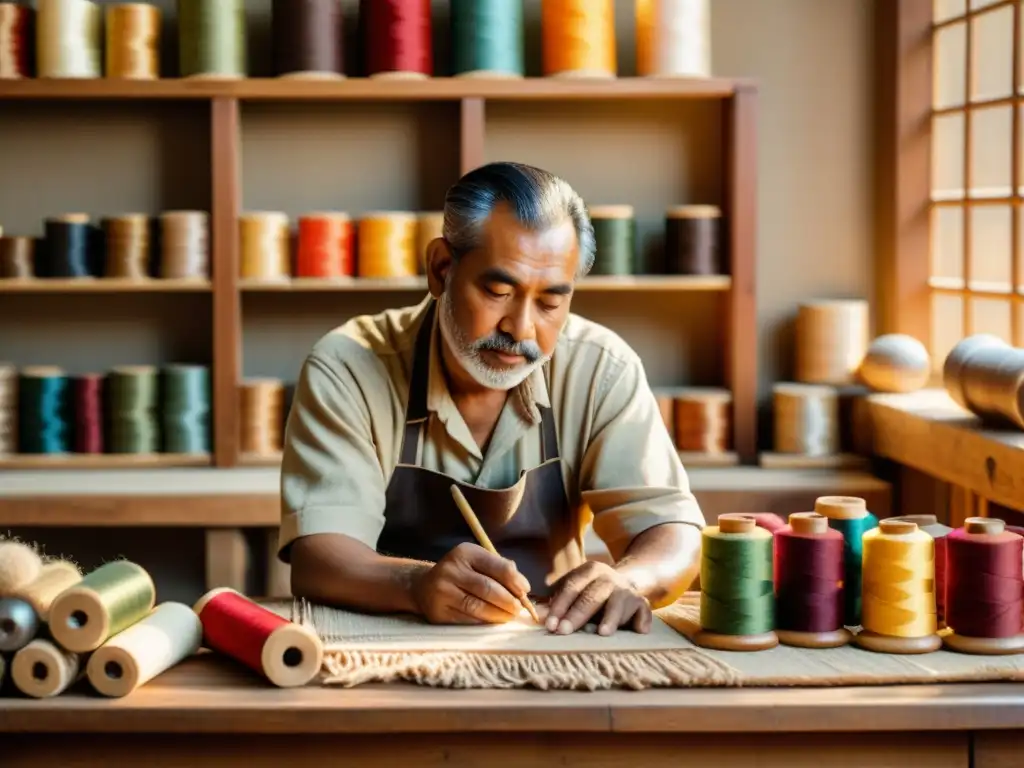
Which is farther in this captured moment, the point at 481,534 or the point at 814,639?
the point at 481,534

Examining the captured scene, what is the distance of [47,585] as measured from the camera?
77.0 inches

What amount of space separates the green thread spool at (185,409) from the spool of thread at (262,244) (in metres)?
0.38

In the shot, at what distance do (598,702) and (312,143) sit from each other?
349cm

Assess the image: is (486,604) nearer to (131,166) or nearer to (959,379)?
(959,379)

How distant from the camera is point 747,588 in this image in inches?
80.0

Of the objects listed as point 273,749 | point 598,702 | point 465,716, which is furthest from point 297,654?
point 598,702

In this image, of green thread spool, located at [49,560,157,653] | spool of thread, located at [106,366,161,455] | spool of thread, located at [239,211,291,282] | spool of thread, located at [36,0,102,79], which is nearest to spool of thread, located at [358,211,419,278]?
spool of thread, located at [239,211,291,282]

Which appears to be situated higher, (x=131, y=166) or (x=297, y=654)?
(x=131, y=166)

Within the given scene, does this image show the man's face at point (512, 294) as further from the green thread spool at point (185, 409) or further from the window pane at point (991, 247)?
the green thread spool at point (185, 409)

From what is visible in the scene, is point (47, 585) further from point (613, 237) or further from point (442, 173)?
point (442, 173)

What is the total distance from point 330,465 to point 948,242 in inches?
116

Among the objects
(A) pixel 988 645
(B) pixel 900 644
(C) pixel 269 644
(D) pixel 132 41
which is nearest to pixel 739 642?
(B) pixel 900 644

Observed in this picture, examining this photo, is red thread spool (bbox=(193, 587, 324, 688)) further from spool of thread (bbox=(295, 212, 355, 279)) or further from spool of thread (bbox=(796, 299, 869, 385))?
spool of thread (bbox=(796, 299, 869, 385))

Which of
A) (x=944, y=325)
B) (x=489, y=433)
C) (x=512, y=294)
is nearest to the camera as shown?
(x=512, y=294)
